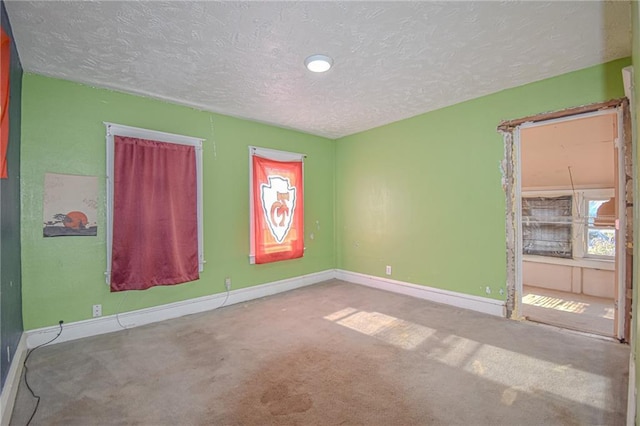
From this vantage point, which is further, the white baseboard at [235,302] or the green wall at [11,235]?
the white baseboard at [235,302]

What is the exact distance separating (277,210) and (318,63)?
225 cm

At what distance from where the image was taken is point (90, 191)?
2783mm

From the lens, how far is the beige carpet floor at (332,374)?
1.68 metres

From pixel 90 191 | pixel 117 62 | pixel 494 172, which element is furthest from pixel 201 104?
pixel 494 172

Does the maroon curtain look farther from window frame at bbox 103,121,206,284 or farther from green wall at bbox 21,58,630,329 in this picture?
green wall at bbox 21,58,630,329

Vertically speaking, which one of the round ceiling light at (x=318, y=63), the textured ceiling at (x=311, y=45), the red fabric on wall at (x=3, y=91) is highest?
the textured ceiling at (x=311, y=45)

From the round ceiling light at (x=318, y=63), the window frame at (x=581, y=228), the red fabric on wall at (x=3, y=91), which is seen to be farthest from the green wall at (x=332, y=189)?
the window frame at (x=581, y=228)

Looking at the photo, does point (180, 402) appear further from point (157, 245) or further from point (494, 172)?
point (494, 172)

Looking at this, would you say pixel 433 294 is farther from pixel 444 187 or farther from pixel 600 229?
pixel 600 229

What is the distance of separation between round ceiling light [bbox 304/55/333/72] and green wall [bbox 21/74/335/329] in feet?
5.63

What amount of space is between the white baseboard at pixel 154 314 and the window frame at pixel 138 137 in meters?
0.40

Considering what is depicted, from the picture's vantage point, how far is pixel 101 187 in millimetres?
2848

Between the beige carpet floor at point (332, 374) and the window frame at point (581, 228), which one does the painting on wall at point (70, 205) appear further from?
the window frame at point (581, 228)

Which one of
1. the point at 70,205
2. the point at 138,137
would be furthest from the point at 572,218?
the point at 70,205
